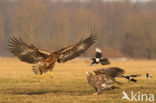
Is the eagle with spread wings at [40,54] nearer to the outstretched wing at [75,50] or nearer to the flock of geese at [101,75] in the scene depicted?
the outstretched wing at [75,50]

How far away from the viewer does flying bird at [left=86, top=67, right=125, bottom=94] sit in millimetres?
14578

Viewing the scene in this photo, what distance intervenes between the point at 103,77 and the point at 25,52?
3.48 metres

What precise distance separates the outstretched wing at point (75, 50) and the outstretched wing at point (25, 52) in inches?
31.1

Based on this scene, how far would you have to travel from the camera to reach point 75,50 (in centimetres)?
1608

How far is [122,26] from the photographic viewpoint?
118812 mm

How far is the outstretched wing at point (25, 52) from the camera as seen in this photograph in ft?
49.9

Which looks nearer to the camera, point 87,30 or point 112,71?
point 112,71

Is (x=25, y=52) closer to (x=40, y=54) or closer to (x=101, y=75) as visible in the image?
(x=40, y=54)

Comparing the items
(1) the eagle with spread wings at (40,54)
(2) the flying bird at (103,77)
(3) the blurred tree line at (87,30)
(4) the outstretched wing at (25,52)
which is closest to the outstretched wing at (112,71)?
(2) the flying bird at (103,77)

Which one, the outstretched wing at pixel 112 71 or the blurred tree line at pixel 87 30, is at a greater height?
the blurred tree line at pixel 87 30

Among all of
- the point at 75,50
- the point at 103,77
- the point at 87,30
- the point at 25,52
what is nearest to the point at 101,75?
the point at 103,77

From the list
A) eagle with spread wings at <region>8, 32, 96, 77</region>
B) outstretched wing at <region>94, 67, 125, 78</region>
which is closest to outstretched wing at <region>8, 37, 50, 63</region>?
eagle with spread wings at <region>8, 32, 96, 77</region>

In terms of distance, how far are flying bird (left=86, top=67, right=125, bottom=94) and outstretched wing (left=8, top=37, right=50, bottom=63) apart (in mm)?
2105

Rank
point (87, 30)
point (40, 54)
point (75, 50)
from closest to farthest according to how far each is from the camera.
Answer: point (40, 54), point (75, 50), point (87, 30)
